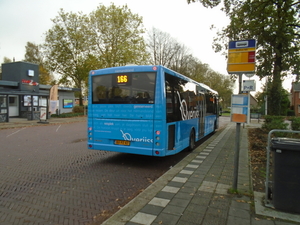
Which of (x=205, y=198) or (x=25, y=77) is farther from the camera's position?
(x=25, y=77)

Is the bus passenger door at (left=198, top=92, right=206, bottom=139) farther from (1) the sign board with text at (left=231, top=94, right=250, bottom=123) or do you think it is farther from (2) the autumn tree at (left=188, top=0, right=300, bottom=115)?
(1) the sign board with text at (left=231, top=94, right=250, bottom=123)

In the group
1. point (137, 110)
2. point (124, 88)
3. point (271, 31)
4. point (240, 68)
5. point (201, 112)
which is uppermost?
point (271, 31)

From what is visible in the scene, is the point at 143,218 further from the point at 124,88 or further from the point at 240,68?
the point at 124,88

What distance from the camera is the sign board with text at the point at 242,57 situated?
425cm

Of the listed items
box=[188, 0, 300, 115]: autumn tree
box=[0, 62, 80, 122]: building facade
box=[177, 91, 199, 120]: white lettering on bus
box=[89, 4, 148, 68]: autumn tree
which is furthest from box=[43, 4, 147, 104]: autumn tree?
box=[177, 91, 199, 120]: white lettering on bus

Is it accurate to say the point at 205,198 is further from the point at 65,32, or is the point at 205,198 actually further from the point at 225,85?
the point at 225,85

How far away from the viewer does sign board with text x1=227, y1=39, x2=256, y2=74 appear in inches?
167

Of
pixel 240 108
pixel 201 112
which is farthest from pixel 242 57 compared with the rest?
pixel 201 112

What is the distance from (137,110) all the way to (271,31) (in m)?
8.86

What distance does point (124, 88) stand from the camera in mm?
6555

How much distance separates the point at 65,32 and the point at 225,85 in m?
39.7

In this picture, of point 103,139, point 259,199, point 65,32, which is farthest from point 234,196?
point 65,32

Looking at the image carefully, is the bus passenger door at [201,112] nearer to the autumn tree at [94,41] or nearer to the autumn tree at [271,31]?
the autumn tree at [271,31]

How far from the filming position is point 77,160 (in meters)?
7.47
